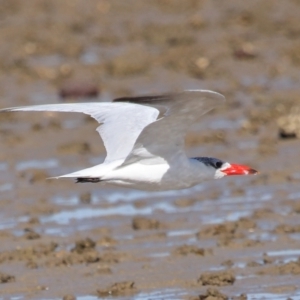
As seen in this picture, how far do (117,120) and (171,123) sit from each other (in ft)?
3.04

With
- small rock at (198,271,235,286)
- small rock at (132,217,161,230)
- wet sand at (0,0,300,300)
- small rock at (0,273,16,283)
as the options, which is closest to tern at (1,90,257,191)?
small rock at (198,271,235,286)

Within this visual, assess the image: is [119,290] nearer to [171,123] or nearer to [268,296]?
[268,296]

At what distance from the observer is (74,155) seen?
38.9 feet

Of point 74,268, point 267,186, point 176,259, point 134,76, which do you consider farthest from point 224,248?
point 134,76

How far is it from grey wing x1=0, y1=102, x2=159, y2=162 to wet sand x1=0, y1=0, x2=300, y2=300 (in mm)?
1032

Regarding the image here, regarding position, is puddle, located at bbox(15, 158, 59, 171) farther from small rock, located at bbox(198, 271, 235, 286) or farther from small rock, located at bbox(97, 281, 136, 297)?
small rock, located at bbox(198, 271, 235, 286)

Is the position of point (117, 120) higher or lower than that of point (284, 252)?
higher

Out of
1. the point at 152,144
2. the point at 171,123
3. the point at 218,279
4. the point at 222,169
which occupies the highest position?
the point at 171,123

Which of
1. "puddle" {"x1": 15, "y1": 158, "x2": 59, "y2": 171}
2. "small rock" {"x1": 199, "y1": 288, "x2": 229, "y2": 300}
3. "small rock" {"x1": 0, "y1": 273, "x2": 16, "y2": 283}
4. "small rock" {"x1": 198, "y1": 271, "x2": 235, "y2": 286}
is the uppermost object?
"small rock" {"x1": 199, "y1": 288, "x2": 229, "y2": 300}

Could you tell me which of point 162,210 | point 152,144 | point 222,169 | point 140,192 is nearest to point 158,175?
point 152,144

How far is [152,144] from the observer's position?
757 cm

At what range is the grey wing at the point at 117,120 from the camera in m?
7.87

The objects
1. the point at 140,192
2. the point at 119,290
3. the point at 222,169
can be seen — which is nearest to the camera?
the point at 119,290

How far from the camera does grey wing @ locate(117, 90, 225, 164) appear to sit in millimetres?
6824
